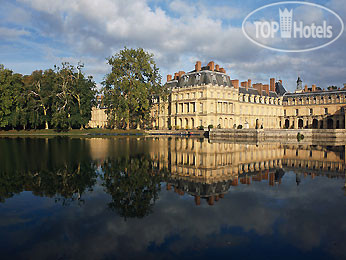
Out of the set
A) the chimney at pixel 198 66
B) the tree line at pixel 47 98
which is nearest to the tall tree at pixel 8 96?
the tree line at pixel 47 98

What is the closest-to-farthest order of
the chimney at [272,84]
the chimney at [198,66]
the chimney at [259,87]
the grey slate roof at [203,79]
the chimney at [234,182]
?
the chimney at [234,182], the grey slate roof at [203,79], the chimney at [198,66], the chimney at [259,87], the chimney at [272,84]

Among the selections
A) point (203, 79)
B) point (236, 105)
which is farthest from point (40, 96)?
point (236, 105)

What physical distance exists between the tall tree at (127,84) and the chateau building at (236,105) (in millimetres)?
7255

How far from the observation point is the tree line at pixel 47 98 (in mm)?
51406

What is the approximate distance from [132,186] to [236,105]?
5754cm

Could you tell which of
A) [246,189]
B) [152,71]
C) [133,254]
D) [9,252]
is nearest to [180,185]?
[246,189]

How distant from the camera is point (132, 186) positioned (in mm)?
9398

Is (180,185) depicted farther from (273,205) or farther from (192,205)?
(273,205)

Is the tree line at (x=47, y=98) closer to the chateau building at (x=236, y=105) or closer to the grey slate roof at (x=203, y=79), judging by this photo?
the chateau building at (x=236, y=105)

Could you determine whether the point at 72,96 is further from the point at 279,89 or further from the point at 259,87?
the point at 279,89

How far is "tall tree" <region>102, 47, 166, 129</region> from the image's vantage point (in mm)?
48344

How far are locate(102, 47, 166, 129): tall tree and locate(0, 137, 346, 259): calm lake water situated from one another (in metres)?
36.6

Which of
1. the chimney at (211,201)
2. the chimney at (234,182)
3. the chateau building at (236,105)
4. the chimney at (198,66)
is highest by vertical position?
the chimney at (198,66)

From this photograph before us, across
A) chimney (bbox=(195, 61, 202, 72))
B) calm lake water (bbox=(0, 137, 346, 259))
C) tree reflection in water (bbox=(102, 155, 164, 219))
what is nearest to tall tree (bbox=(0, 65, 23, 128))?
chimney (bbox=(195, 61, 202, 72))
